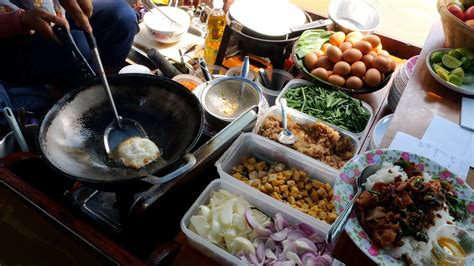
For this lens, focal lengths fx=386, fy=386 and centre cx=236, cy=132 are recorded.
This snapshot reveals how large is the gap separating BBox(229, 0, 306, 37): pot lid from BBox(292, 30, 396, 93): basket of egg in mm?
178

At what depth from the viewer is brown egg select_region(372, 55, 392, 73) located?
2033mm

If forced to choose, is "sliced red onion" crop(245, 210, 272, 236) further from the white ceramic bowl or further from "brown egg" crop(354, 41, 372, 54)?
the white ceramic bowl

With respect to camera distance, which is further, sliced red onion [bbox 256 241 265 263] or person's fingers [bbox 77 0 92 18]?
person's fingers [bbox 77 0 92 18]

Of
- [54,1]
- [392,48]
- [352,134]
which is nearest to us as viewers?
[352,134]

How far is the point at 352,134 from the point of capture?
1815 millimetres

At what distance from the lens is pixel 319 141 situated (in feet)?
5.87

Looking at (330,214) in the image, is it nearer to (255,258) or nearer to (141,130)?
(255,258)

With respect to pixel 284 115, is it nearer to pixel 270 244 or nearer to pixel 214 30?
pixel 270 244

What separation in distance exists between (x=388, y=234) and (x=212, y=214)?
2.34 ft

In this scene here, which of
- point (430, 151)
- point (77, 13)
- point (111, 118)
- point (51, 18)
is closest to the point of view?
point (430, 151)

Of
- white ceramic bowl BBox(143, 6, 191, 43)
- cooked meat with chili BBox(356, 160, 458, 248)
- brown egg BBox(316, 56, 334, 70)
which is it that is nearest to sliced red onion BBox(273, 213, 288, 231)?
cooked meat with chili BBox(356, 160, 458, 248)

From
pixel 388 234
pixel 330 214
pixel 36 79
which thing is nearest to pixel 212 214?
pixel 330 214

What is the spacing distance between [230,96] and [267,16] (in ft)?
2.01

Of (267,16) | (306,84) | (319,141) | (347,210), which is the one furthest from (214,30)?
(347,210)
